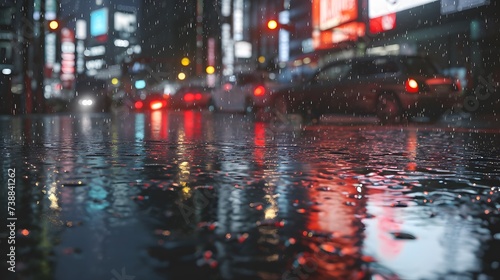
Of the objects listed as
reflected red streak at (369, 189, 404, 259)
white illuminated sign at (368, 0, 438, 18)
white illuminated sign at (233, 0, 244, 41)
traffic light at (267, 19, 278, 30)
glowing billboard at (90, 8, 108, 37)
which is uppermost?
glowing billboard at (90, 8, 108, 37)

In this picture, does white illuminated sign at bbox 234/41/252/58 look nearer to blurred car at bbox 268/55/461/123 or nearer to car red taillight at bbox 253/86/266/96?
car red taillight at bbox 253/86/266/96

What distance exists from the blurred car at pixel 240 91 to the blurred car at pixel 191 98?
176 inches

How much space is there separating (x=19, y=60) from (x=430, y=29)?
19.0 m

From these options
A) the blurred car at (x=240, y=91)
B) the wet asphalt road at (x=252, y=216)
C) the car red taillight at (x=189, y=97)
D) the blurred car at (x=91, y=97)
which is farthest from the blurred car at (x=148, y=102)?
the wet asphalt road at (x=252, y=216)

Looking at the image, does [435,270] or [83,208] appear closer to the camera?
[435,270]

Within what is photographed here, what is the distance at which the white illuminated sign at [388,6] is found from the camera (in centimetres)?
3493

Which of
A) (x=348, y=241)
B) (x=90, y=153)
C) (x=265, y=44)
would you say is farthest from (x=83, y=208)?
(x=265, y=44)

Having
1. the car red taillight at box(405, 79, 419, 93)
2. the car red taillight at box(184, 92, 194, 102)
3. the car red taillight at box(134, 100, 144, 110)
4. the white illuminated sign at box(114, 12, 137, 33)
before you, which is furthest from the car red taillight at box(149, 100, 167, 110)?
the white illuminated sign at box(114, 12, 137, 33)

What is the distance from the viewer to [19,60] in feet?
88.7

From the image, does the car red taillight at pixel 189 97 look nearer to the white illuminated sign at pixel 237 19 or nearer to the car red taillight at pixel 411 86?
the car red taillight at pixel 411 86

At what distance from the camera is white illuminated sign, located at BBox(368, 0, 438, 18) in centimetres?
3493

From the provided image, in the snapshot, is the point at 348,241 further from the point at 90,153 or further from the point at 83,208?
the point at 90,153

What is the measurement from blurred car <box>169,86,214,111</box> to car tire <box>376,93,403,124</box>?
62.1ft

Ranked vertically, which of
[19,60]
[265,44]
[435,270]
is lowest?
[435,270]
